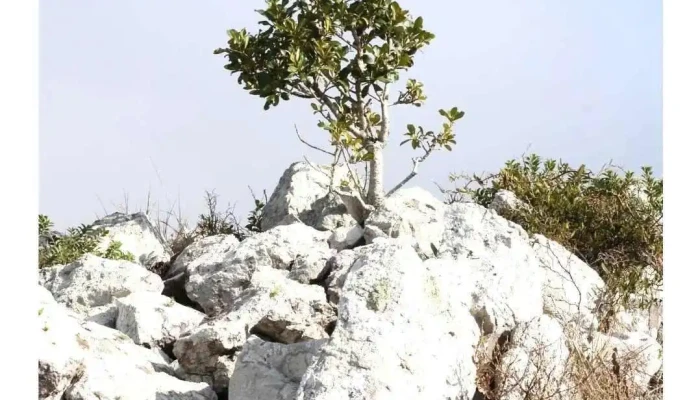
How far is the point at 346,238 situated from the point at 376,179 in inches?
48.5

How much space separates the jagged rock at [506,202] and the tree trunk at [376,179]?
119 cm

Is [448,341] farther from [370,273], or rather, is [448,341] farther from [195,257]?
[195,257]

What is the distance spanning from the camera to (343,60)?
945cm

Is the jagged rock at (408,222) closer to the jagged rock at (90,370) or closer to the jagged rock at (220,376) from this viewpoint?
the jagged rock at (220,376)

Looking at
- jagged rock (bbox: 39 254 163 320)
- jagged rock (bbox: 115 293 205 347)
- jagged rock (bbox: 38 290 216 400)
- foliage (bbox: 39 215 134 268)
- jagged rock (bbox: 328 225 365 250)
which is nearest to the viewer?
jagged rock (bbox: 38 290 216 400)

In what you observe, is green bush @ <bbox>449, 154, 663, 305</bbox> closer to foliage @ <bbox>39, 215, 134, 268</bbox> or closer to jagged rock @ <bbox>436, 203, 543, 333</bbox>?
jagged rock @ <bbox>436, 203, 543, 333</bbox>

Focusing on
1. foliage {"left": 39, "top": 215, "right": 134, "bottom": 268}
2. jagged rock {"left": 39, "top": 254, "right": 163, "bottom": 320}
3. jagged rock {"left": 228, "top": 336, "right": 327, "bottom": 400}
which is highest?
foliage {"left": 39, "top": 215, "right": 134, "bottom": 268}

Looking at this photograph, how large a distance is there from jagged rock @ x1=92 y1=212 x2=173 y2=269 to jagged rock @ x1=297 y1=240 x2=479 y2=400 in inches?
194

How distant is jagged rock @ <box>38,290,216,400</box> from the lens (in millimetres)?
5098

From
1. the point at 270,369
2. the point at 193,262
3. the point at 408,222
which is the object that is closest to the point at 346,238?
the point at 408,222
